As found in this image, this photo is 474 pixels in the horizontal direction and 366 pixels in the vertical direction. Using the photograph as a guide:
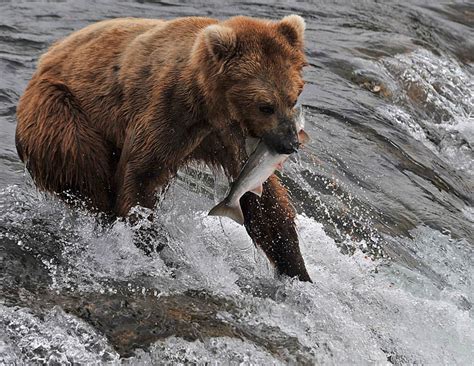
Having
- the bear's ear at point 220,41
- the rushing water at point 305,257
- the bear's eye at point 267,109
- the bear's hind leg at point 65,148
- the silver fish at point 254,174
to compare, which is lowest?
the rushing water at point 305,257

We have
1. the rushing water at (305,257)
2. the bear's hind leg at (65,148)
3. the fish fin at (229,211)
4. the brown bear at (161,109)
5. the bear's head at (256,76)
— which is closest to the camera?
the rushing water at (305,257)

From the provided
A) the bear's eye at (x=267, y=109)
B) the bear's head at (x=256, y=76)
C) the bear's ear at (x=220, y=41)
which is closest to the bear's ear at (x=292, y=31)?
the bear's head at (x=256, y=76)

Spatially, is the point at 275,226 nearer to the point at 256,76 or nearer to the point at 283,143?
the point at 283,143

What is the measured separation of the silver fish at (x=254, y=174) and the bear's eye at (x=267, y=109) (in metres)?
0.17

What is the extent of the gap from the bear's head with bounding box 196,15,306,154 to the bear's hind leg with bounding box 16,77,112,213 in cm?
92

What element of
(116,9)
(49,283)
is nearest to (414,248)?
(49,283)

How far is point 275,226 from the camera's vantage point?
549 centimetres

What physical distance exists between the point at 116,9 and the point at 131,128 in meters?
6.15

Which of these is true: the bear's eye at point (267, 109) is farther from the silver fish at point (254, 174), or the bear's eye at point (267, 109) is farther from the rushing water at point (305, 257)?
the rushing water at point (305, 257)

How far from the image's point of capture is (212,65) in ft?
15.9

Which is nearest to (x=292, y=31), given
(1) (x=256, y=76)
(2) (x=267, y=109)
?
(1) (x=256, y=76)

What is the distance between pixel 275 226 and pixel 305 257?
0.71 meters

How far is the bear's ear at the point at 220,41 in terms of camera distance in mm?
4699

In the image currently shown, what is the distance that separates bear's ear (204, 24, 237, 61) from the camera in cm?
470
